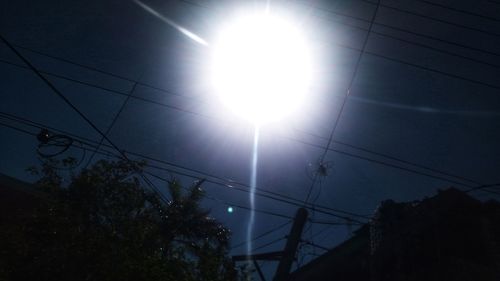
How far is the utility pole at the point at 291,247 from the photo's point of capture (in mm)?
12000

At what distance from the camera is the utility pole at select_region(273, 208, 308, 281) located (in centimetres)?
1200

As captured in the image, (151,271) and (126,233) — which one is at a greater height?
(126,233)

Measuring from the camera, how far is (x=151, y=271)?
7.62 metres

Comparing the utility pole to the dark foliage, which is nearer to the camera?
the dark foliage

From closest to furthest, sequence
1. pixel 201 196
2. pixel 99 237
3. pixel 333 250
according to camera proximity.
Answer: pixel 99 237 → pixel 333 250 → pixel 201 196

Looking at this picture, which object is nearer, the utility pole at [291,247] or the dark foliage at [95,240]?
the dark foliage at [95,240]

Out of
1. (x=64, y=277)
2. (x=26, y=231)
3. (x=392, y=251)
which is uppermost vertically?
(x=392, y=251)

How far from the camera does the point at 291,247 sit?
12492 mm

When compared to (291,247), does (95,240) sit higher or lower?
lower

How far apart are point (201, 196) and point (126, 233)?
34.2 ft

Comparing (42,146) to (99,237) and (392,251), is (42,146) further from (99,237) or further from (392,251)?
(392,251)

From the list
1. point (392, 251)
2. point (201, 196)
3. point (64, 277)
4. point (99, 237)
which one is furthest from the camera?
point (201, 196)

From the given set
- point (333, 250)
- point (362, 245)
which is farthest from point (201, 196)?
point (362, 245)

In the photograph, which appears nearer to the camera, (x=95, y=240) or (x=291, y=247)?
(x=95, y=240)
